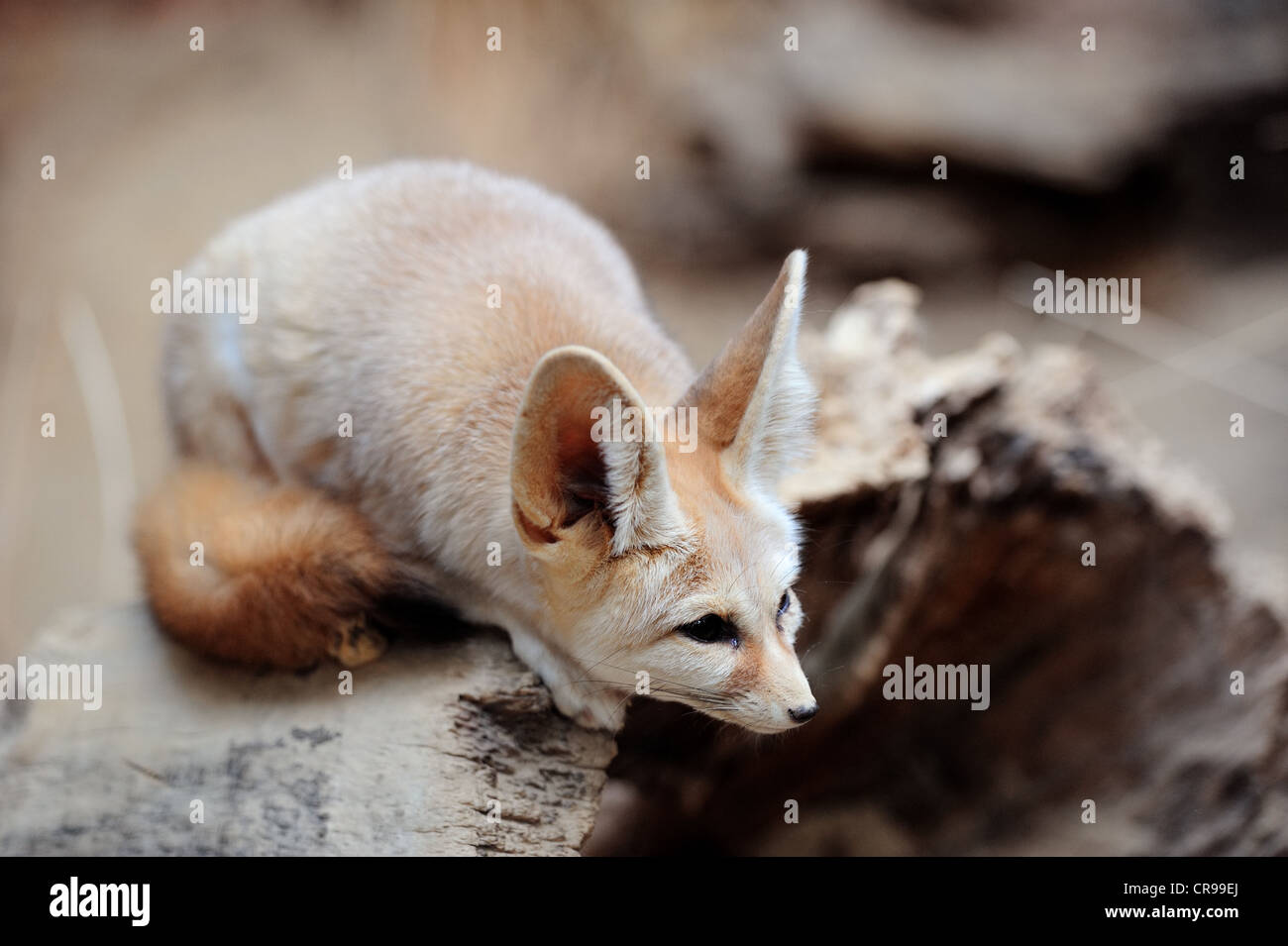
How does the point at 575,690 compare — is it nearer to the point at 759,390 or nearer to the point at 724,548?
the point at 724,548

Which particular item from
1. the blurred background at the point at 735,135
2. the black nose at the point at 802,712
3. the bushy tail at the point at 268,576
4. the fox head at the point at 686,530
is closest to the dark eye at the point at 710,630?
the fox head at the point at 686,530

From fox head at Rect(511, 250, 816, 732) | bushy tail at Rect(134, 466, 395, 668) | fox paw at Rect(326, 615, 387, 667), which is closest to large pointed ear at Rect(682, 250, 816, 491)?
fox head at Rect(511, 250, 816, 732)

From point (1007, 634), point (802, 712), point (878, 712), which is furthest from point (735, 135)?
point (802, 712)

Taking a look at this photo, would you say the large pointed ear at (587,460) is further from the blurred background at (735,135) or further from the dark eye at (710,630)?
the blurred background at (735,135)
